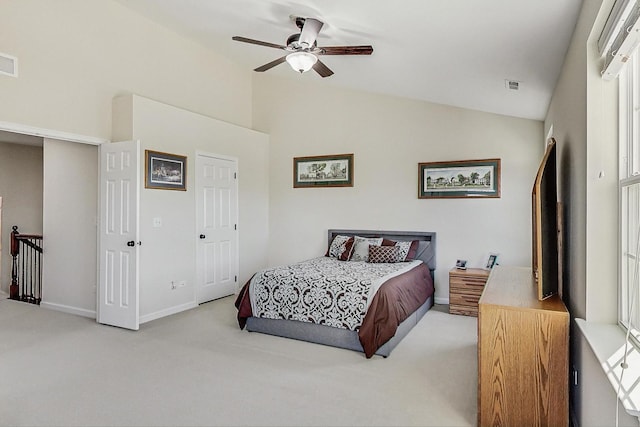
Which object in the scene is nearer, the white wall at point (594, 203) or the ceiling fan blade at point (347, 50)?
the white wall at point (594, 203)

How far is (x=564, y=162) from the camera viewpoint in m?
2.99

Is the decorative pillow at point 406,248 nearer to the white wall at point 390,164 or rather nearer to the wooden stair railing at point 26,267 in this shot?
the white wall at point 390,164

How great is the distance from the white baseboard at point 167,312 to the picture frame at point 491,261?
12.9 feet

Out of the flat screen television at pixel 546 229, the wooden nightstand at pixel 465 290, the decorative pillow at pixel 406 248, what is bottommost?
the wooden nightstand at pixel 465 290

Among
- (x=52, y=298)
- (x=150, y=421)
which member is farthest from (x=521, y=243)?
(x=52, y=298)

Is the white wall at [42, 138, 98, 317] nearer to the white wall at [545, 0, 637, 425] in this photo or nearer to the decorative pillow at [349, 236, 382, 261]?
the decorative pillow at [349, 236, 382, 261]

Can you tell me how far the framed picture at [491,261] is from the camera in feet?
17.0

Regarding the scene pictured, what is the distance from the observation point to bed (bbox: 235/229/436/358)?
3.58 metres

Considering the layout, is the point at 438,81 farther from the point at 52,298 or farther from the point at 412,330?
the point at 52,298

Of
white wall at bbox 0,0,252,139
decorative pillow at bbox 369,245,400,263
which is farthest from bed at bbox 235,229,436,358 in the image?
white wall at bbox 0,0,252,139

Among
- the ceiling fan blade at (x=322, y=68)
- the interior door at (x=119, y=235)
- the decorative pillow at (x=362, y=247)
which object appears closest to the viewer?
the ceiling fan blade at (x=322, y=68)

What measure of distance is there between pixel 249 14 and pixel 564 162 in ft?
10.2

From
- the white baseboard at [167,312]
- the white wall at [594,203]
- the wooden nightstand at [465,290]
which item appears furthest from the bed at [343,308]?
the white wall at [594,203]

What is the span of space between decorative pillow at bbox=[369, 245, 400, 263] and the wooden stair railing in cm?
493
